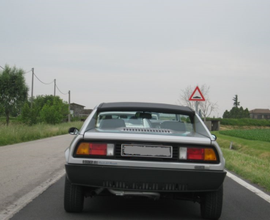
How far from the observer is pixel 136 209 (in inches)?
205

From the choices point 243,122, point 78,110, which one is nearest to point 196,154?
point 243,122

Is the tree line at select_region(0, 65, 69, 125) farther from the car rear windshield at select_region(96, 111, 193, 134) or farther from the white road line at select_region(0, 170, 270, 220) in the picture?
the car rear windshield at select_region(96, 111, 193, 134)

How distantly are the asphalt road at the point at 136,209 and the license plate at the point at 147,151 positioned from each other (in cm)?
83

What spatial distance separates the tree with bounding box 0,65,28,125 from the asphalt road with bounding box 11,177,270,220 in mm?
53615

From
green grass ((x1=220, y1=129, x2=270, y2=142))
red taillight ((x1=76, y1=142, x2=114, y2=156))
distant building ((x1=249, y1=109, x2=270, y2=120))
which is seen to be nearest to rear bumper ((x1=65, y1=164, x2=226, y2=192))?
red taillight ((x1=76, y1=142, x2=114, y2=156))

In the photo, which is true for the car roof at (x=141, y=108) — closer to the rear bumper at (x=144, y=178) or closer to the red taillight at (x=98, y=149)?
the red taillight at (x=98, y=149)

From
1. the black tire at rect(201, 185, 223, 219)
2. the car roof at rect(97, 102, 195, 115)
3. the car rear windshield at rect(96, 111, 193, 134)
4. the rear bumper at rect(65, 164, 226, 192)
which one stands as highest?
the car roof at rect(97, 102, 195, 115)

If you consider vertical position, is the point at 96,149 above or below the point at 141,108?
below

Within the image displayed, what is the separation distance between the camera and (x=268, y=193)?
668 cm

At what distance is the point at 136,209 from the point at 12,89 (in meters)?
55.0

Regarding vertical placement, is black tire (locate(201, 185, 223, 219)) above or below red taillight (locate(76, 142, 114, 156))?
below

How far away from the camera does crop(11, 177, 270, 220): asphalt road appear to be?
475 cm

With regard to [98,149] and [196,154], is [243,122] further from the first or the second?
[98,149]

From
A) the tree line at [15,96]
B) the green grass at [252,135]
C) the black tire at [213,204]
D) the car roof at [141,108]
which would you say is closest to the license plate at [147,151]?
the black tire at [213,204]
